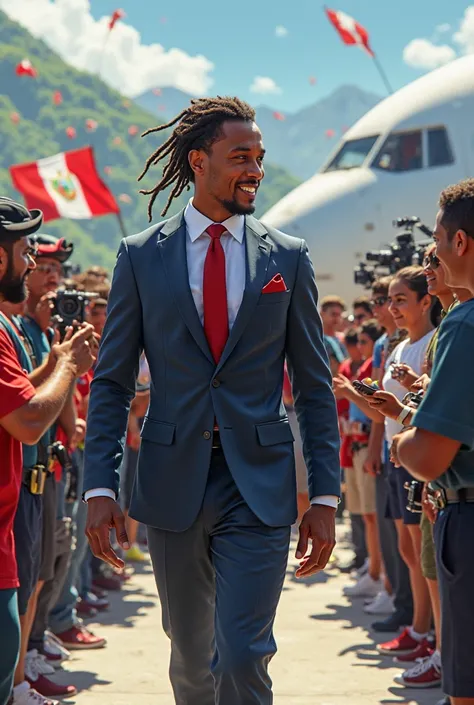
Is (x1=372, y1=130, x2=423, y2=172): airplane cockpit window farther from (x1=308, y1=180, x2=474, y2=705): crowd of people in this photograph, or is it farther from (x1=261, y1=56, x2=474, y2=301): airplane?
(x1=308, y1=180, x2=474, y2=705): crowd of people

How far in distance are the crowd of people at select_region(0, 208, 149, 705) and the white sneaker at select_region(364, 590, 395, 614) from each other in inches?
73.1

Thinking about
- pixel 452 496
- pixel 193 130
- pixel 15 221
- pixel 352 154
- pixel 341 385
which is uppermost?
pixel 352 154

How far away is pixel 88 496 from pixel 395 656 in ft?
11.7

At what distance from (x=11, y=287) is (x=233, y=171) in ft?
3.23

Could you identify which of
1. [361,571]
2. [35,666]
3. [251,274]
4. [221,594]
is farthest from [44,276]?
[361,571]

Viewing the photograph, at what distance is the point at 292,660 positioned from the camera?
6617 millimetres

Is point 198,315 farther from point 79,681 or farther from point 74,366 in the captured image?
point 79,681

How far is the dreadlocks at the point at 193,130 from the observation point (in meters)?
3.91

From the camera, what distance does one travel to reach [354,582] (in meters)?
9.57

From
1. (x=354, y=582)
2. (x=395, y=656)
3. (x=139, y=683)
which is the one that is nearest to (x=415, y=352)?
(x=395, y=656)

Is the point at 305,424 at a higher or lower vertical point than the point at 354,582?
higher

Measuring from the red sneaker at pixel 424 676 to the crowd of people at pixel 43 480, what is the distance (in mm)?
1666

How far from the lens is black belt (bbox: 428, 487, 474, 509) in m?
3.52

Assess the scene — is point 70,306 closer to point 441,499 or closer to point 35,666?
point 35,666
